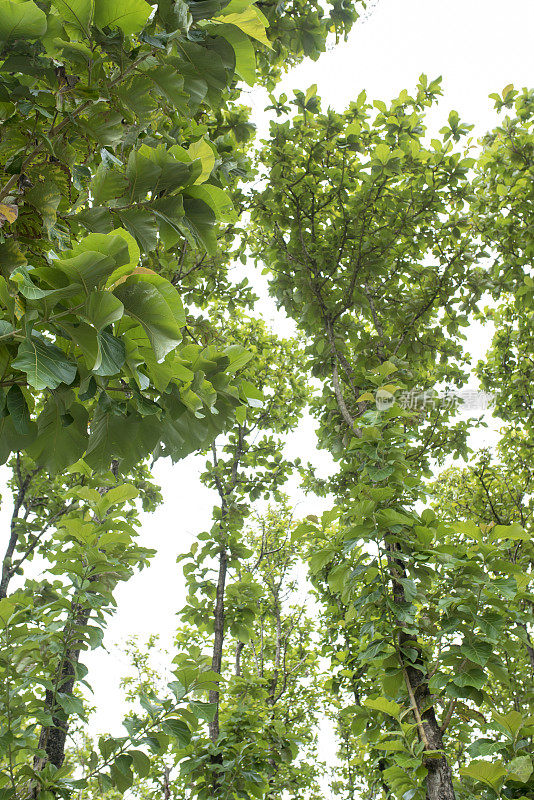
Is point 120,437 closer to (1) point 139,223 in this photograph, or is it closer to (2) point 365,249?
(1) point 139,223

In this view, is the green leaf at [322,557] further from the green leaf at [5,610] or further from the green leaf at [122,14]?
the green leaf at [122,14]

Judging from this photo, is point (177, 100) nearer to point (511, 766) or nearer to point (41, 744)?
point (511, 766)

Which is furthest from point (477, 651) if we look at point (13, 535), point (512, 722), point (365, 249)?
point (13, 535)

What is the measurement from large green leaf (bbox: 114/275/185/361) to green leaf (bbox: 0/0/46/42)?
68 centimetres

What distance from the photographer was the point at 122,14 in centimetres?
121

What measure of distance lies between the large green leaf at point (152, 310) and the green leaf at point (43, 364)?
17cm

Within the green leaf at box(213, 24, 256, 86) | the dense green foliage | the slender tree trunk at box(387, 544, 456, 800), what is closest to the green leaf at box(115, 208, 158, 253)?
the dense green foliage

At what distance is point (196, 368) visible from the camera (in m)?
1.28

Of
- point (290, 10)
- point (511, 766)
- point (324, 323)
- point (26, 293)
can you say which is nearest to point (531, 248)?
point (324, 323)

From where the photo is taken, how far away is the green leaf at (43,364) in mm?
891

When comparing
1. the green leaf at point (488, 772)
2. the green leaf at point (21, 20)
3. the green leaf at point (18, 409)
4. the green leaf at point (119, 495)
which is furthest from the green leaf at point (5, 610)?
the green leaf at point (21, 20)

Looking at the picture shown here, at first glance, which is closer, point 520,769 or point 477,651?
point 520,769

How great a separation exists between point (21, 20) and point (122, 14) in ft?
0.79

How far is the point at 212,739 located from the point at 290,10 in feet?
20.3
